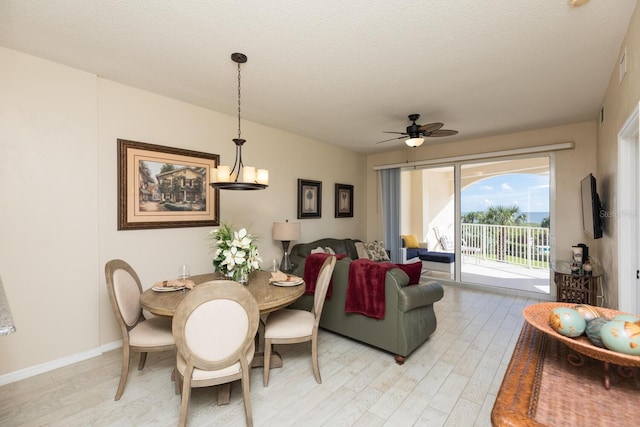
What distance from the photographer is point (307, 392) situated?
7.36 feet

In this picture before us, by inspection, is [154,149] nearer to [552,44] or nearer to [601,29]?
[552,44]

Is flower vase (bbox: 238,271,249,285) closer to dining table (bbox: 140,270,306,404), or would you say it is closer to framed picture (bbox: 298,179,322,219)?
dining table (bbox: 140,270,306,404)

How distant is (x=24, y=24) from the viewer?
204cm

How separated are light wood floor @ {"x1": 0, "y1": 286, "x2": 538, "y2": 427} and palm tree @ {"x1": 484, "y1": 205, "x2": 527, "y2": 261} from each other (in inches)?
107

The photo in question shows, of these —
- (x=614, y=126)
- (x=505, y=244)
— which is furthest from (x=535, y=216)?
(x=614, y=126)

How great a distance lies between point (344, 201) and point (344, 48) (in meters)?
3.81

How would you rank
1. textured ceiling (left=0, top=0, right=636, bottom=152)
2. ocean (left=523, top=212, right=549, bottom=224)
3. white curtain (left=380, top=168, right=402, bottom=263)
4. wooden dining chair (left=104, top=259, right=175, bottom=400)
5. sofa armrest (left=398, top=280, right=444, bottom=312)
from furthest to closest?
white curtain (left=380, top=168, right=402, bottom=263)
ocean (left=523, top=212, right=549, bottom=224)
sofa armrest (left=398, top=280, right=444, bottom=312)
wooden dining chair (left=104, top=259, right=175, bottom=400)
textured ceiling (left=0, top=0, right=636, bottom=152)

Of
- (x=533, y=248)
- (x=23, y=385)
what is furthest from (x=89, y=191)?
(x=533, y=248)

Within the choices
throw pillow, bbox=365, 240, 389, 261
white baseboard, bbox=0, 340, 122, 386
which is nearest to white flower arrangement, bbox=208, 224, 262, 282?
white baseboard, bbox=0, 340, 122, 386

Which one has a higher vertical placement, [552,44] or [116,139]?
[552,44]

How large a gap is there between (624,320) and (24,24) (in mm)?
3642

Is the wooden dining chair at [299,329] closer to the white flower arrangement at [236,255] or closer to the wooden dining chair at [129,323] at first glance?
the white flower arrangement at [236,255]

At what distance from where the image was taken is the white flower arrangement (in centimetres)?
244

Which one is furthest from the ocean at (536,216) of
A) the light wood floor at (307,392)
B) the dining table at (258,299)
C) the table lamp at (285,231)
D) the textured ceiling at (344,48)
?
the dining table at (258,299)
